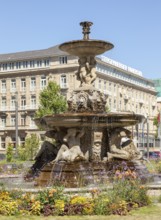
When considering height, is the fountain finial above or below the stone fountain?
above

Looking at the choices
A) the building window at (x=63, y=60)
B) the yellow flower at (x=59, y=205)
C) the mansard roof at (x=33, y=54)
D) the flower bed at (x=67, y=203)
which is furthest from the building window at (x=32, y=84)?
the yellow flower at (x=59, y=205)

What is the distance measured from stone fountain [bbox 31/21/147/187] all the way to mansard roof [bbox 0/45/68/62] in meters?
64.0

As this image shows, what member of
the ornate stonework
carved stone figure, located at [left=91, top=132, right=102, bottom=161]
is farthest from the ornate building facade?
carved stone figure, located at [left=91, top=132, right=102, bottom=161]

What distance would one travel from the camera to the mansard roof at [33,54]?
82475 millimetres

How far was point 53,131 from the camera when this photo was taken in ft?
54.0

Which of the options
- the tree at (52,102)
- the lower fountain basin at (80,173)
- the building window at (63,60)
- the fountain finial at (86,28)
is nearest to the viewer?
the lower fountain basin at (80,173)

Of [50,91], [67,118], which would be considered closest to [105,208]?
[67,118]

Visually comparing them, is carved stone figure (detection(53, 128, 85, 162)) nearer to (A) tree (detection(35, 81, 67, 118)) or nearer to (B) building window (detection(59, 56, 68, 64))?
(A) tree (detection(35, 81, 67, 118))

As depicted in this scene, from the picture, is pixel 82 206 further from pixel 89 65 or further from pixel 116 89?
pixel 116 89

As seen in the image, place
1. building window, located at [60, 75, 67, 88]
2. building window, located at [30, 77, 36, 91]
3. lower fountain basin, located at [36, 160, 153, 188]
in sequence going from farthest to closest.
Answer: building window, located at [30, 77, 36, 91] < building window, located at [60, 75, 67, 88] < lower fountain basin, located at [36, 160, 153, 188]

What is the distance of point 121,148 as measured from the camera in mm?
16453

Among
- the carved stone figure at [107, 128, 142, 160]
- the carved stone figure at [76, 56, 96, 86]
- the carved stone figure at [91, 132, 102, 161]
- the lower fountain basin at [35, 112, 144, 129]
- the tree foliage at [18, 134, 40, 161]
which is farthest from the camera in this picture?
the tree foliage at [18, 134, 40, 161]

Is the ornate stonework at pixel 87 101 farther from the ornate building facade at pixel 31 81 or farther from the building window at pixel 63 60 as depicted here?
the building window at pixel 63 60

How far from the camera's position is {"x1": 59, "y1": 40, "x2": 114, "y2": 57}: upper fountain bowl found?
17.1 metres
